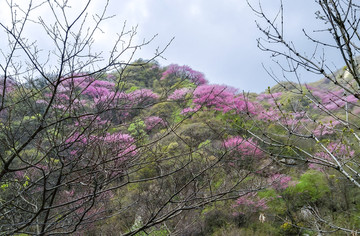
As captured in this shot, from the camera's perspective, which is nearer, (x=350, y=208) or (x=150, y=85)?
(x=350, y=208)

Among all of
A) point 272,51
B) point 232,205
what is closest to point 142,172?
point 232,205

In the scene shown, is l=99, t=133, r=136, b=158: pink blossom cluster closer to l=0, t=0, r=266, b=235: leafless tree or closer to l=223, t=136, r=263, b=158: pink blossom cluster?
l=0, t=0, r=266, b=235: leafless tree

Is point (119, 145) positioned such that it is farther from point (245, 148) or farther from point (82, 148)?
point (245, 148)

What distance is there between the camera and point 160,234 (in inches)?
243

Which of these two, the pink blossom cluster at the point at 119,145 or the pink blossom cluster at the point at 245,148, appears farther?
the pink blossom cluster at the point at 245,148

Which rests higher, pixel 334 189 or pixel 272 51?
pixel 272 51

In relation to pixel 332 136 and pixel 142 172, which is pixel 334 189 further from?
pixel 142 172

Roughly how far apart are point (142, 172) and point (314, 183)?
587 cm

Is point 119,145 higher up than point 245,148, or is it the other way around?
point 119,145

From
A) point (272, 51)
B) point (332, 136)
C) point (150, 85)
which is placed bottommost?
point (332, 136)

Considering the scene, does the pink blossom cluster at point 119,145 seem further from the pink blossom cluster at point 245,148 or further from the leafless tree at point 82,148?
the pink blossom cluster at point 245,148

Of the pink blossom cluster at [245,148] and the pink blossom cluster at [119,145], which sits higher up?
the pink blossom cluster at [119,145]

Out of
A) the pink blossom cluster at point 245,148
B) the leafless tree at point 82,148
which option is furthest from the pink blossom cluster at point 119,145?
the pink blossom cluster at point 245,148

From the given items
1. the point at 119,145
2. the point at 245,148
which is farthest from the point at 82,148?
the point at 245,148
